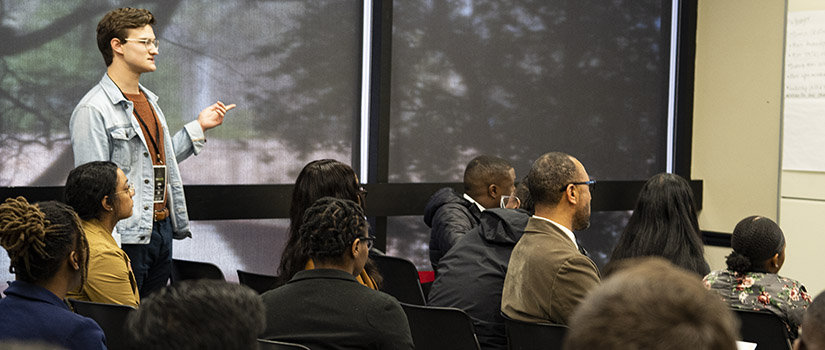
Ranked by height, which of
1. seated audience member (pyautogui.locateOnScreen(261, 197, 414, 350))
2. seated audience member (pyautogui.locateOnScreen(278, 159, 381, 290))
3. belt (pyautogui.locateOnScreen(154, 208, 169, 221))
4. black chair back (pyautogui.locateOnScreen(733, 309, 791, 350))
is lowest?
black chair back (pyautogui.locateOnScreen(733, 309, 791, 350))

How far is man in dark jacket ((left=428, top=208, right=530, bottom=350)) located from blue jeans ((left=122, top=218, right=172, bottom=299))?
110 cm

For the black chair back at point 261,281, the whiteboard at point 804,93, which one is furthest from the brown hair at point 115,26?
the whiteboard at point 804,93

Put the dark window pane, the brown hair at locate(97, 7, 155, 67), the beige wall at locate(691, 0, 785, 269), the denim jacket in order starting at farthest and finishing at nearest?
the beige wall at locate(691, 0, 785, 269)
the dark window pane
the brown hair at locate(97, 7, 155, 67)
the denim jacket

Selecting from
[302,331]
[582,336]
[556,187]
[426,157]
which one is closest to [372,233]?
[426,157]

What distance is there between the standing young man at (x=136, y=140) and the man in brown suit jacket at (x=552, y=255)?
4.68 ft

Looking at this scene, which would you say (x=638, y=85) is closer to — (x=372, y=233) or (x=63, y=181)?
(x=372, y=233)

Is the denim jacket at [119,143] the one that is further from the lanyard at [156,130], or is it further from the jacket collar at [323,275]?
the jacket collar at [323,275]

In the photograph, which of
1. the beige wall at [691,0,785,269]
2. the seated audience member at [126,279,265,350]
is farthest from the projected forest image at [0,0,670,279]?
the seated audience member at [126,279,265,350]

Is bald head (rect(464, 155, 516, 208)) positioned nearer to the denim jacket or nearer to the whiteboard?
the denim jacket

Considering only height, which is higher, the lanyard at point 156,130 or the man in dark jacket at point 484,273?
the lanyard at point 156,130

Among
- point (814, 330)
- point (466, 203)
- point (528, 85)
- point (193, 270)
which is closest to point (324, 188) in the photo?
point (193, 270)

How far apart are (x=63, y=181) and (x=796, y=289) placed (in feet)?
11.0

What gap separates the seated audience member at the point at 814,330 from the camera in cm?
118

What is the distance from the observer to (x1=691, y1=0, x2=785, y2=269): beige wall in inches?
244
